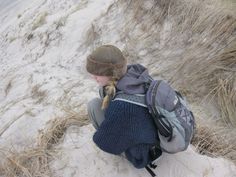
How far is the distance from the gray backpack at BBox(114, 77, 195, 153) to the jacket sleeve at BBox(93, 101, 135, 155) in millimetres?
80

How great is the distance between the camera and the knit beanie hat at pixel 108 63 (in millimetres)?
2922

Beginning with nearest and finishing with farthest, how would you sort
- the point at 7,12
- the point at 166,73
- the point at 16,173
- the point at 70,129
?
the point at 16,173 → the point at 70,129 → the point at 166,73 → the point at 7,12

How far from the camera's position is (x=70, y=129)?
377cm

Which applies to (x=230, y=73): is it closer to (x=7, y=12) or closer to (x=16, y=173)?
(x=16, y=173)

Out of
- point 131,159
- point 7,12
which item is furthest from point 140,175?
point 7,12

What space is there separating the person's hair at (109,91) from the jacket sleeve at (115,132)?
0.23 feet

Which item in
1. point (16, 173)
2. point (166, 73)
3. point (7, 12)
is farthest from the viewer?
point (7, 12)

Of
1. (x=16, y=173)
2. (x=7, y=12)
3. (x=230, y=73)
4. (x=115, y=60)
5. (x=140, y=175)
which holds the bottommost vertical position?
(x=7, y=12)

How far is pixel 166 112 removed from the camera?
294 centimetres

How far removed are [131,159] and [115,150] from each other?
137mm

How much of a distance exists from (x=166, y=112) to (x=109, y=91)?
0.36 meters

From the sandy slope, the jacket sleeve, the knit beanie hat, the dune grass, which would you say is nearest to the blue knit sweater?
the jacket sleeve

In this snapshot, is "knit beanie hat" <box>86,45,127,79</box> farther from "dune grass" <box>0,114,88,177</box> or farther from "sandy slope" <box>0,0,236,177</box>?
"dune grass" <box>0,114,88,177</box>

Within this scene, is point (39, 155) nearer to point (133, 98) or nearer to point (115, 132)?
point (115, 132)
